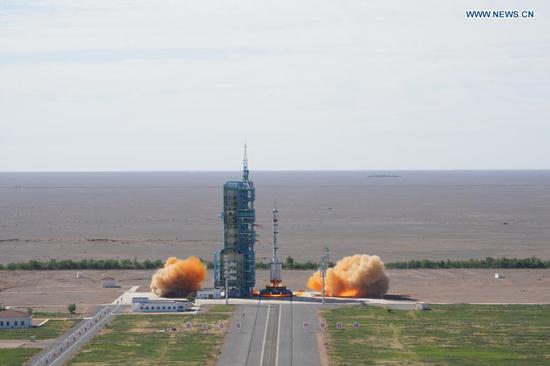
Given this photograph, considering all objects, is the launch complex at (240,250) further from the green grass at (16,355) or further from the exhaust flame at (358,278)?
the green grass at (16,355)

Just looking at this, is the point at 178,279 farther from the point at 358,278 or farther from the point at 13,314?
the point at 13,314

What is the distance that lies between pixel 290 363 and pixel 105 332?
22.6m

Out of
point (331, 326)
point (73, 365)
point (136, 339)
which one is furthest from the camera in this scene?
point (331, 326)

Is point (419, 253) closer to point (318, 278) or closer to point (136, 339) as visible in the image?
point (318, 278)

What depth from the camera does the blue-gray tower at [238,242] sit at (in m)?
121

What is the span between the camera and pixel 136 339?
95.1 metres

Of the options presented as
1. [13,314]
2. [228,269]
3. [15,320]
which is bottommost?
[15,320]

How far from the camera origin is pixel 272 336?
315 feet

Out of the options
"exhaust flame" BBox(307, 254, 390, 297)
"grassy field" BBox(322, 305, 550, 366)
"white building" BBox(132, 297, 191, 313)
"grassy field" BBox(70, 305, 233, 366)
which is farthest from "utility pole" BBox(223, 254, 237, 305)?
"grassy field" BBox(322, 305, 550, 366)

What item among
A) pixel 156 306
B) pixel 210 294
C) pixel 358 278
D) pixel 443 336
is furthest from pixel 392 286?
pixel 443 336

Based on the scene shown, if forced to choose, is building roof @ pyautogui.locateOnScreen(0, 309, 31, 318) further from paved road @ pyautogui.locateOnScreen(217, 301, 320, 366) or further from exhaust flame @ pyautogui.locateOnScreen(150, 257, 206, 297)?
exhaust flame @ pyautogui.locateOnScreen(150, 257, 206, 297)

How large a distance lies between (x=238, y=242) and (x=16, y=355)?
39387 millimetres

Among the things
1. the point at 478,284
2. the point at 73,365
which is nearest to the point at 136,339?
the point at 73,365

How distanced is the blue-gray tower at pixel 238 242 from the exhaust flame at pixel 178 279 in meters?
3.17
